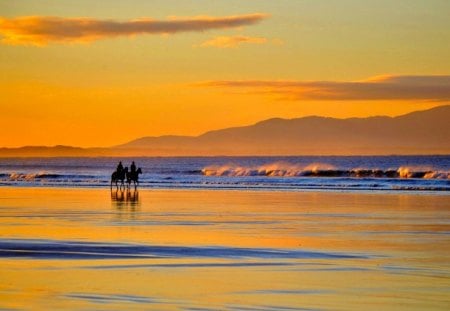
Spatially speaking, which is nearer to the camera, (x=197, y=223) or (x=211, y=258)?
(x=211, y=258)

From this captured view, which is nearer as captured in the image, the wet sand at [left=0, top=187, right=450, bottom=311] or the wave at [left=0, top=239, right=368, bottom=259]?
the wet sand at [left=0, top=187, right=450, bottom=311]

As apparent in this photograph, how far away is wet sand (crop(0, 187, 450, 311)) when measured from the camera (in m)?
12.9

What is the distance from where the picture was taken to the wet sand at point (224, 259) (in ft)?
42.2

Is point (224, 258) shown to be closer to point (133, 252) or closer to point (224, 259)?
point (224, 259)

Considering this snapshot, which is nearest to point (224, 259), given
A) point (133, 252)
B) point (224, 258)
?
point (224, 258)

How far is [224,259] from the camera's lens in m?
17.0

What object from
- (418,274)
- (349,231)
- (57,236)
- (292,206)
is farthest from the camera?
(292,206)

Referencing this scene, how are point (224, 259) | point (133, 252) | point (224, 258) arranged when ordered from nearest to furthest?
point (224, 259)
point (224, 258)
point (133, 252)

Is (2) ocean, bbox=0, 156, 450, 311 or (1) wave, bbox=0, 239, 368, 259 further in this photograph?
(1) wave, bbox=0, 239, 368, 259

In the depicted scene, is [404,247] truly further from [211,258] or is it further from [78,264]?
[78,264]

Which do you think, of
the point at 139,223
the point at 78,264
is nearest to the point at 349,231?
the point at 139,223

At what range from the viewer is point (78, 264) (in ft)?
52.9

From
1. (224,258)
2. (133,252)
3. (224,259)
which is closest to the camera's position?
(224,259)

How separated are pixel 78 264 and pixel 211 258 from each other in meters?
2.28
